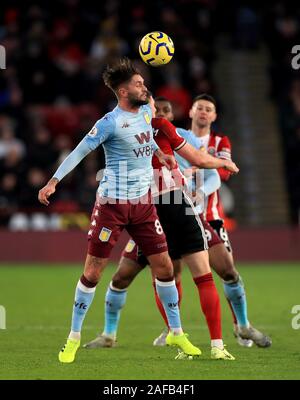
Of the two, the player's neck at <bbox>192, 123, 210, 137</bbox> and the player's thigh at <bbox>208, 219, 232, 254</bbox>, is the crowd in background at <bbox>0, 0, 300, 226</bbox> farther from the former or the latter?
the player's thigh at <bbox>208, 219, 232, 254</bbox>

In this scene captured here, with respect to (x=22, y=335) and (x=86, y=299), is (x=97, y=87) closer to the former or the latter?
(x=22, y=335)

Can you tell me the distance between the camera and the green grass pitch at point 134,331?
8.12 m

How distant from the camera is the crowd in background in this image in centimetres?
1900

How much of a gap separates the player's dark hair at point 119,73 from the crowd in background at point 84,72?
9859 millimetres

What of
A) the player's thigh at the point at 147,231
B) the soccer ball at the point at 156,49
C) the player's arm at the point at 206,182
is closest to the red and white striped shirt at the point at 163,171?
the player's thigh at the point at 147,231

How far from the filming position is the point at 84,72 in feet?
68.3

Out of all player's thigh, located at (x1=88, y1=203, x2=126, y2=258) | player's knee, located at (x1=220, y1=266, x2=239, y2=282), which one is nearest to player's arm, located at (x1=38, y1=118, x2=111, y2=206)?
player's thigh, located at (x1=88, y1=203, x2=126, y2=258)

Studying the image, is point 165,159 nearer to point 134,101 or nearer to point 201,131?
point 134,101

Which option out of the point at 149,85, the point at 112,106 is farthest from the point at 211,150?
the point at 149,85

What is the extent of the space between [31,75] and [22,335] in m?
11.0

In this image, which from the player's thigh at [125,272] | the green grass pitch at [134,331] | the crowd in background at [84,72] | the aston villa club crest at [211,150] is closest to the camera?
the green grass pitch at [134,331]

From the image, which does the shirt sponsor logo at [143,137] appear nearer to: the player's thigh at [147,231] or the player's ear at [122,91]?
the player's ear at [122,91]

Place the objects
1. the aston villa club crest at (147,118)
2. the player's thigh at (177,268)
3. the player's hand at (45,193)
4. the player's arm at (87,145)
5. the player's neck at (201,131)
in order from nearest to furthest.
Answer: the player's hand at (45,193), the player's arm at (87,145), the aston villa club crest at (147,118), the player's thigh at (177,268), the player's neck at (201,131)
